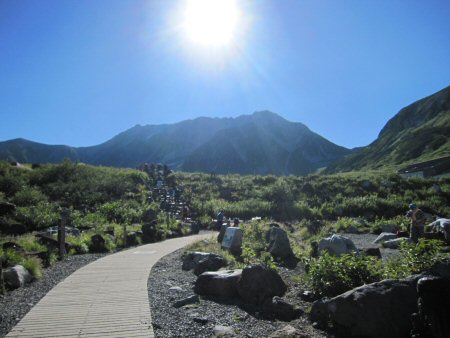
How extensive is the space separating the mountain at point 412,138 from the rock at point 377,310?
8893 cm

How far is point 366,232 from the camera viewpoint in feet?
83.8

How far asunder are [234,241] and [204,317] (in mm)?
7869

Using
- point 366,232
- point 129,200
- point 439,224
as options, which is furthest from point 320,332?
point 129,200

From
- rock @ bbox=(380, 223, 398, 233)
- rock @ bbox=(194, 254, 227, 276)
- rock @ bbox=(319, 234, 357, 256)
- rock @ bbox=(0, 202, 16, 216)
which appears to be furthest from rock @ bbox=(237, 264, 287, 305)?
rock @ bbox=(0, 202, 16, 216)

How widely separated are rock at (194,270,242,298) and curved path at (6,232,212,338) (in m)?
1.55

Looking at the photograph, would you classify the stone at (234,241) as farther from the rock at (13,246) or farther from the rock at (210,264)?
the rock at (13,246)

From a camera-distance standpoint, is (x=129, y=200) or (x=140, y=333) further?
(x=129, y=200)

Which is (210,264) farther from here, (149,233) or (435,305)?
(149,233)

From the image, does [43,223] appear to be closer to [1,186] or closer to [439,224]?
[1,186]

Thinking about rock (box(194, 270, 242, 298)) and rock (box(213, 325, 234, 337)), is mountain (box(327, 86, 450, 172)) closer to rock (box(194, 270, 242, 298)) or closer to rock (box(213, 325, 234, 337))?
rock (box(194, 270, 242, 298))

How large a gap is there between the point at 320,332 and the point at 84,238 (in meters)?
13.2

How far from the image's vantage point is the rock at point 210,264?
13023mm

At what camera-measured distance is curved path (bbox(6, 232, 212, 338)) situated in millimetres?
7352

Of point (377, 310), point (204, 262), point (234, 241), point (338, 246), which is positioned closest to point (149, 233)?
point (234, 241)
